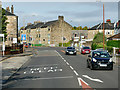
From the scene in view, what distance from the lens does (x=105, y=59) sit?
17.2 metres

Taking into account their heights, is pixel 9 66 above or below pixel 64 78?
below

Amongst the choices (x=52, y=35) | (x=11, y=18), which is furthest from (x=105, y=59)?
(x=52, y=35)

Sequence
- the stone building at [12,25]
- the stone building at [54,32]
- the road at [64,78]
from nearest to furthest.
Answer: the road at [64,78] < the stone building at [12,25] < the stone building at [54,32]

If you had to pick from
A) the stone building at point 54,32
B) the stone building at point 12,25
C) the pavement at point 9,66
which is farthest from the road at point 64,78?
the stone building at point 54,32

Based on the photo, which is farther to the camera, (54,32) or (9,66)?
(54,32)

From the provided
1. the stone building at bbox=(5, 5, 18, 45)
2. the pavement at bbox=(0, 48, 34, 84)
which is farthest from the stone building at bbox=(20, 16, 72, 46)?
A: the pavement at bbox=(0, 48, 34, 84)

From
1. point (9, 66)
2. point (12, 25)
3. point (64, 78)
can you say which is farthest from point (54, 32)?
point (64, 78)

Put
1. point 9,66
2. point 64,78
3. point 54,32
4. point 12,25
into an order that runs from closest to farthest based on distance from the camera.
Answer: point 64,78 < point 9,66 < point 12,25 < point 54,32

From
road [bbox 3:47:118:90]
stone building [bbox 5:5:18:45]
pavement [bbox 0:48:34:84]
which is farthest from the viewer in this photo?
stone building [bbox 5:5:18:45]

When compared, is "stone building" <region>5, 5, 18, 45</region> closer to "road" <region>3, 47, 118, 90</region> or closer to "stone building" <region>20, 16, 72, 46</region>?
"stone building" <region>20, 16, 72, 46</region>

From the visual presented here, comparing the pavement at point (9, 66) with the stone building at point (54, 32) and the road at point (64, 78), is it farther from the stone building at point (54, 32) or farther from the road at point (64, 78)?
the stone building at point (54, 32)

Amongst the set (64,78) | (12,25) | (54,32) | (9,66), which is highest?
(12,25)

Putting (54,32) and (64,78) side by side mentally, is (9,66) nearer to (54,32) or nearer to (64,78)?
(64,78)

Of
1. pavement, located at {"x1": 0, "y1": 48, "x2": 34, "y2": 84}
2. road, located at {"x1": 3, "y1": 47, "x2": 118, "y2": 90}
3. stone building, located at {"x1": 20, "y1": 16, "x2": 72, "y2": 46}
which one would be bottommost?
pavement, located at {"x1": 0, "y1": 48, "x2": 34, "y2": 84}
